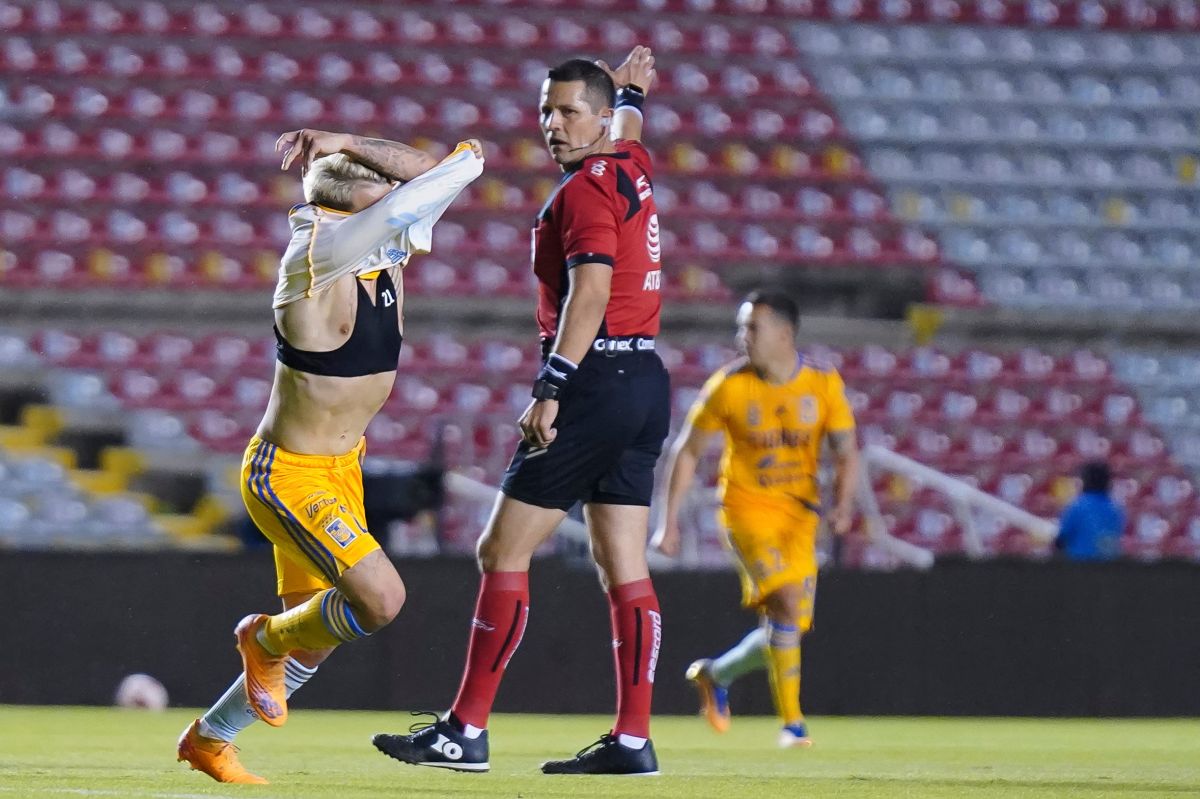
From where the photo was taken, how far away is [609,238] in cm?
561

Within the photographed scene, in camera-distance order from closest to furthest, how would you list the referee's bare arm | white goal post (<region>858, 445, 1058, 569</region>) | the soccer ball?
the referee's bare arm
the soccer ball
white goal post (<region>858, 445, 1058, 569</region>)

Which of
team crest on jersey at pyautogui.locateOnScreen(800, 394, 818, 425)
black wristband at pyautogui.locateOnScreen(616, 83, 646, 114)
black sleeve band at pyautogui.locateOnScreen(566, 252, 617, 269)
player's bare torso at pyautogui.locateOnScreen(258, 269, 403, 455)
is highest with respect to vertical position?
black wristband at pyautogui.locateOnScreen(616, 83, 646, 114)

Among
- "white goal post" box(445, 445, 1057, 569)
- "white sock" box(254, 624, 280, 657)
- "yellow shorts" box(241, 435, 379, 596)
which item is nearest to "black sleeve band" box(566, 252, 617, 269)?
"yellow shorts" box(241, 435, 379, 596)

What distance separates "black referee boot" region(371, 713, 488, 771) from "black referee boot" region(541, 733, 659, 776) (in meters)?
0.28

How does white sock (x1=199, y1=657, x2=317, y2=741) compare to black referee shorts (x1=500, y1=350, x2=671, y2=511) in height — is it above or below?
below

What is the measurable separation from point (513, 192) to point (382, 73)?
1.47m

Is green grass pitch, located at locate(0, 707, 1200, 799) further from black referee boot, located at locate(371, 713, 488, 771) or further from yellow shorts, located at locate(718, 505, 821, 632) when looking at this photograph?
yellow shorts, located at locate(718, 505, 821, 632)

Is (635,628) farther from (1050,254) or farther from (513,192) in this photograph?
(1050,254)

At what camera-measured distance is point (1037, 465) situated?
15031mm

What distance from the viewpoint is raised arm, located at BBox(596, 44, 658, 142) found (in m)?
6.47

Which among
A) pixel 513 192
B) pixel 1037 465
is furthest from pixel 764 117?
pixel 1037 465

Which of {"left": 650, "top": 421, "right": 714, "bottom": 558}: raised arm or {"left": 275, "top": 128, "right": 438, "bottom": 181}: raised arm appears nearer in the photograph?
{"left": 275, "top": 128, "right": 438, "bottom": 181}: raised arm

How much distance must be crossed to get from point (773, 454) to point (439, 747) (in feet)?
10.0

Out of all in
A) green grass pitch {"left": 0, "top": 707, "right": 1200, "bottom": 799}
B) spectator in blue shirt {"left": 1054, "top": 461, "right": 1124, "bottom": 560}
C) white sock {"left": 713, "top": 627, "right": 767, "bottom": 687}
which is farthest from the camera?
spectator in blue shirt {"left": 1054, "top": 461, "right": 1124, "bottom": 560}
